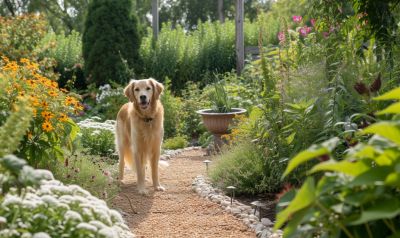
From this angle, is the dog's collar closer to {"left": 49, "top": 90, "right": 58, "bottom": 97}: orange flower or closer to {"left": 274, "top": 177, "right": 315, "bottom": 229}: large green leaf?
{"left": 49, "top": 90, "right": 58, "bottom": 97}: orange flower

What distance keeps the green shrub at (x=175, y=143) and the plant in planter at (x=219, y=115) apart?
102cm

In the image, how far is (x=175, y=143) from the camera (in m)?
9.67

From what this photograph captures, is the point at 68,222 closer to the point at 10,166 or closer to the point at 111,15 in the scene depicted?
the point at 10,166

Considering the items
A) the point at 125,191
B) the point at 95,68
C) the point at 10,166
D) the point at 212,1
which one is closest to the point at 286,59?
the point at 125,191

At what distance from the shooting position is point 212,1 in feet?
132

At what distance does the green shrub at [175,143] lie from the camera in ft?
31.7

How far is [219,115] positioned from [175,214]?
11.1ft

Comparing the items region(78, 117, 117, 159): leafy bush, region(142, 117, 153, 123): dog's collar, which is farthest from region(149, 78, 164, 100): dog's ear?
Answer: region(78, 117, 117, 159): leafy bush

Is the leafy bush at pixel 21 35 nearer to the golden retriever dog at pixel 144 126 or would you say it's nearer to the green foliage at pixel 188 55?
the green foliage at pixel 188 55

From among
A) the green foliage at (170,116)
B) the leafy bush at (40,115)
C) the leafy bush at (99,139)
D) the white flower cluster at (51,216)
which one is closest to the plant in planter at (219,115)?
the green foliage at (170,116)

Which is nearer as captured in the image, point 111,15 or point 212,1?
point 111,15

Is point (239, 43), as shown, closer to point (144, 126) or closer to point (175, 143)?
point (175, 143)

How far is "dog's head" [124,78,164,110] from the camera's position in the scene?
6.27 metres

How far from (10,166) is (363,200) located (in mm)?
1212
